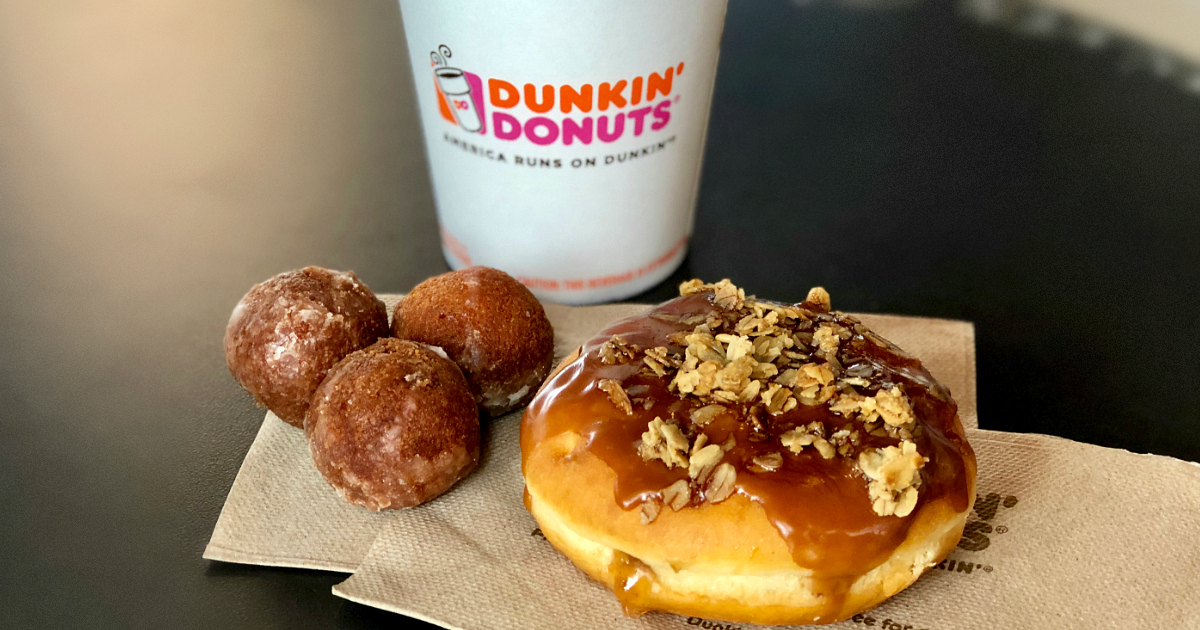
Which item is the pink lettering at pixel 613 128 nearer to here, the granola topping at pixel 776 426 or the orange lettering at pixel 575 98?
the orange lettering at pixel 575 98

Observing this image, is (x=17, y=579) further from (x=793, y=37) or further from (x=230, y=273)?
(x=793, y=37)

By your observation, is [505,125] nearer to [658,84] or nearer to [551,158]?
[551,158]

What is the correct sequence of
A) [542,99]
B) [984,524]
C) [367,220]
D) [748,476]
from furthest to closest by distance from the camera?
1. [367,220]
2. [542,99]
3. [984,524]
4. [748,476]

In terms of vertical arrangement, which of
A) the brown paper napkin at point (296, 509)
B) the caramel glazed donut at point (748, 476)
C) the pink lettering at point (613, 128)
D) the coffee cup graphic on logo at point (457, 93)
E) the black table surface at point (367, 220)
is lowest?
the black table surface at point (367, 220)

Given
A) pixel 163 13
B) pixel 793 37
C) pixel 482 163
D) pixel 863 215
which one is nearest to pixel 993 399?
pixel 863 215

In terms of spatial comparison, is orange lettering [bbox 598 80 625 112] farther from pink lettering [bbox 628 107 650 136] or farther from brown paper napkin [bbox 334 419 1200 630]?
brown paper napkin [bbox 334 419 1200 630]

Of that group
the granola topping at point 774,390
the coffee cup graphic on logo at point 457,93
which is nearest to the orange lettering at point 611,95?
the coffee cup graphic on logo at point 457,93

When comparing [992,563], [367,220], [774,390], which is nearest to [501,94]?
[774,390]
